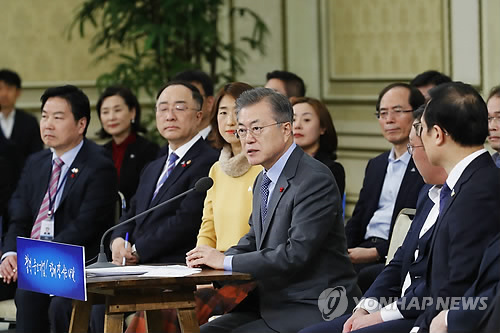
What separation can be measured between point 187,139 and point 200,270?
1.19m

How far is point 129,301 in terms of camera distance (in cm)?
307

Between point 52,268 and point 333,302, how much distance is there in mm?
925

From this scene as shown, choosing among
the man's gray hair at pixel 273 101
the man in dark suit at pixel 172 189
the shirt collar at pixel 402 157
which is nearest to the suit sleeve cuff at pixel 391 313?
the man's gray hair at pixel 273 101

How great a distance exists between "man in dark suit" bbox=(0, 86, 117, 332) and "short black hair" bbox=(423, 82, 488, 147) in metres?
2.07

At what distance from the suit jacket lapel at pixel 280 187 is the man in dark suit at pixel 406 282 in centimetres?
40

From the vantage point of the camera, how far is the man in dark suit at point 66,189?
13.9ft

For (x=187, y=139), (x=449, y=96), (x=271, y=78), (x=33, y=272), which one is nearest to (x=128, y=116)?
(x=271, y=78)

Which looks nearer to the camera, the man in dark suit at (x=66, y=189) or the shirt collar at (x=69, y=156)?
the man in dark suit at (x=66, y=189)

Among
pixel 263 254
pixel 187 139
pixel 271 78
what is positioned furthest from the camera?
pixel 271 78

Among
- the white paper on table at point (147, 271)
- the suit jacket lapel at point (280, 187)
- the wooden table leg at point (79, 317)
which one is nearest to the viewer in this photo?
the white paper on table at point (147, 271)

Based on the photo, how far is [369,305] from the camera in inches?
116

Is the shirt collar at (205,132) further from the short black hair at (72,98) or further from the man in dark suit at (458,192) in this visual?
the man in dark suit at (458,192)

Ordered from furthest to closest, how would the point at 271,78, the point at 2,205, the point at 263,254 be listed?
the point at 271,78 → the point at 2,205 → the point at 263,254

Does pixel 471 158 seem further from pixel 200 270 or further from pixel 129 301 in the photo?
pixel 129 301
